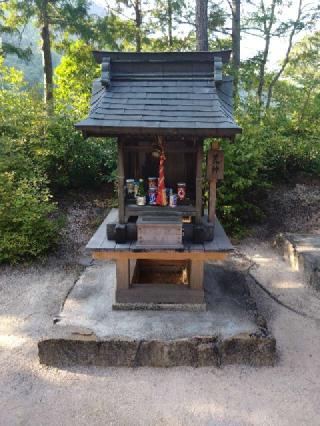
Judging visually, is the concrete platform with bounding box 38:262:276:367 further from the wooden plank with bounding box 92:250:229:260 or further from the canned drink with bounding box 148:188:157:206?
the canned drink with bounding box 148:188:157:206

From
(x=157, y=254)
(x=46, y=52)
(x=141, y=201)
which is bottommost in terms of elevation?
(x=157, y=254)

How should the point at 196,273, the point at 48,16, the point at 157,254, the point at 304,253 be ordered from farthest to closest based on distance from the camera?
the point at 48,16
the point at 304,253
the point at 196,273
the point at 157,254

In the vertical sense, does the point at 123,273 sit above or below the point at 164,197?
below

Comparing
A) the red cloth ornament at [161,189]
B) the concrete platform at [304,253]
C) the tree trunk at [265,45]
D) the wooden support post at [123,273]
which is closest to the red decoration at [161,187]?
the red cloth ornament at [161,189]

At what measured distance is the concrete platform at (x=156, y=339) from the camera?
4.16m

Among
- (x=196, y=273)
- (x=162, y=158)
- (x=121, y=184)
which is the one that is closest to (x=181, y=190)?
(x=162, y=158)

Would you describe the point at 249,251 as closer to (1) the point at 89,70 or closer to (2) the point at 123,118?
(2) the point at 123,118

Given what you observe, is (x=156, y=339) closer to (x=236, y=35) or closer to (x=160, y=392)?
(x=160, y=392)

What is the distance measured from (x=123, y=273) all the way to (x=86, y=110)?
7.07m

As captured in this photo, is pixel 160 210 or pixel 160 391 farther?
pixel 160 210

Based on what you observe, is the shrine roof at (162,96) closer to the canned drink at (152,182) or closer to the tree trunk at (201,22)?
the canned drink at (152,182)

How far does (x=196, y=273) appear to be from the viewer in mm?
4852

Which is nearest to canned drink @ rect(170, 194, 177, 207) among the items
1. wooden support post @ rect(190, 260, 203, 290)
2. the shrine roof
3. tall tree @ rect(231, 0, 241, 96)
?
wooden support post @ rect(190, 260, 203, 290)

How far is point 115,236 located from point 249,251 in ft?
13.4
